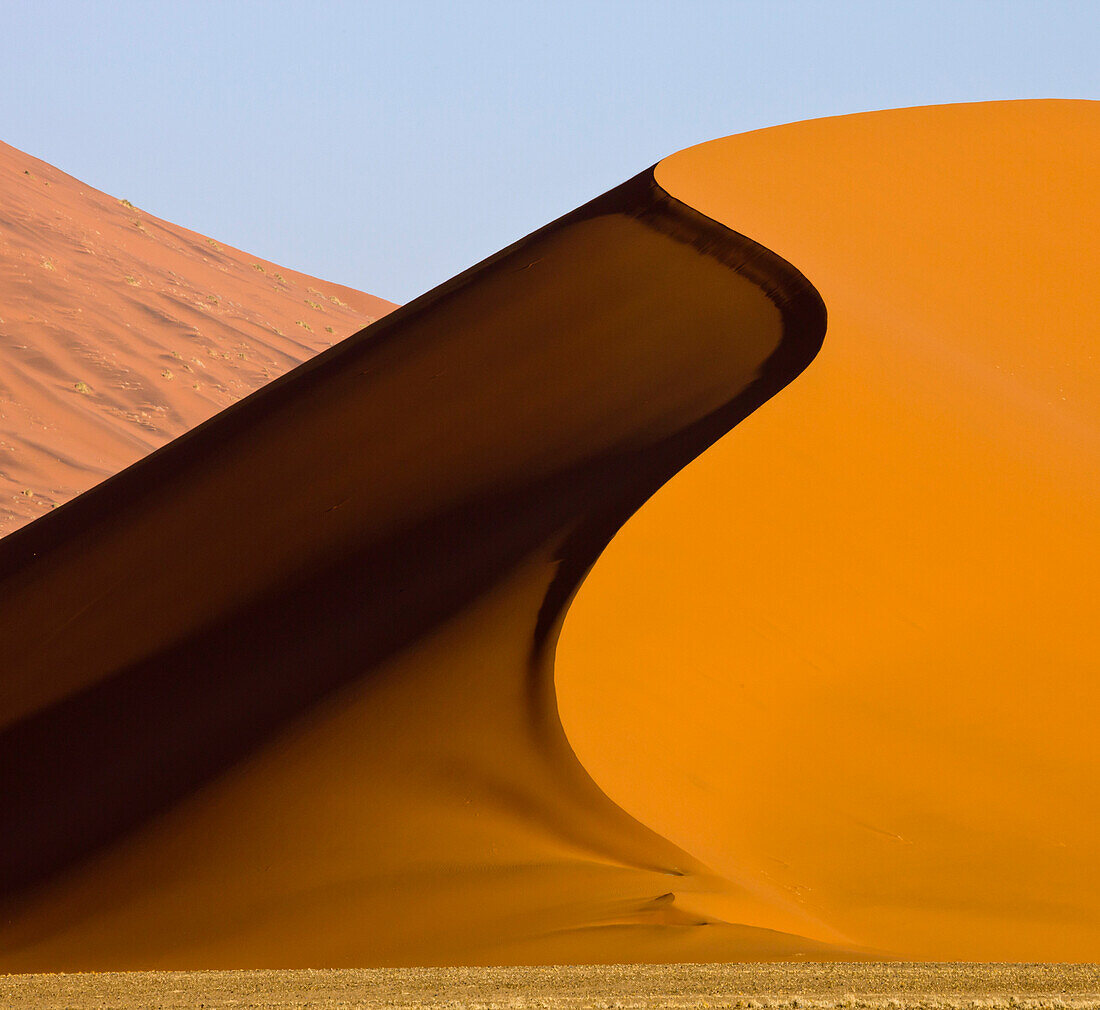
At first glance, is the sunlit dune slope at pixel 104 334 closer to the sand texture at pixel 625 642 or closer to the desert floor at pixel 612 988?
the sand texture at pixel 625 642

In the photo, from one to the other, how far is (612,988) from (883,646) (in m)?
4.19

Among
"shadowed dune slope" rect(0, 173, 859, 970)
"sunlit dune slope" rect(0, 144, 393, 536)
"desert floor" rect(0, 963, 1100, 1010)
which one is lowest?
"desert floor" rect(0, 963, 1100, 1010)

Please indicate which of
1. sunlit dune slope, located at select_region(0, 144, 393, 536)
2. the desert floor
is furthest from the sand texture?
sunlit dune slope, located at select_region(0, 144, 393, 536)

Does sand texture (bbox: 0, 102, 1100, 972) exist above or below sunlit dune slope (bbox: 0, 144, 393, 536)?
below

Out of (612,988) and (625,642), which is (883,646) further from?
(612,988)

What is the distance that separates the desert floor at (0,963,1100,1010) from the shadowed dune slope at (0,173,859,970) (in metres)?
0.43

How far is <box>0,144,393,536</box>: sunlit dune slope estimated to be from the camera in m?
44.6

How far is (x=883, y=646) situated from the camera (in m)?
10.1

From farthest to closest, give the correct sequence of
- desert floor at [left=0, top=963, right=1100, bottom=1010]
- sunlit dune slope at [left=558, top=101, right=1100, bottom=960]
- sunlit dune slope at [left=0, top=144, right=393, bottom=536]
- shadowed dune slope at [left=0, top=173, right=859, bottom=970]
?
sunlit dune slope at [left=0, top=144, right=393, bottom=536] < sunlit dune slope at [left=558, top=101, right=1100, bottom=960] < shadowed dune slope at [left=0, top=173, right=859, bottom=970] < desert floor at [left=0, top=963, right=1100, bottom=1010]

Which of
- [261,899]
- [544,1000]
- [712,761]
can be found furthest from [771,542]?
[544,1000]

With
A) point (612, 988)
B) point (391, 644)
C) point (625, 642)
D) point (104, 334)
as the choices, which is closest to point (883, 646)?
point (625, 642)

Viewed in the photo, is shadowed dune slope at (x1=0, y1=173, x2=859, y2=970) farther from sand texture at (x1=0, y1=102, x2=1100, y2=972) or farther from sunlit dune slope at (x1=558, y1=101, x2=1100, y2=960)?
sunlit dune slope at (x1=558, y1=101, x2=1100, y2=960)

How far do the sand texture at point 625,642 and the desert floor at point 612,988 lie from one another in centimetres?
44

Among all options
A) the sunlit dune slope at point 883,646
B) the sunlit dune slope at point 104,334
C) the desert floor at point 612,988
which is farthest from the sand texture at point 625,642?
the sunlit dune slope at point 104,334
